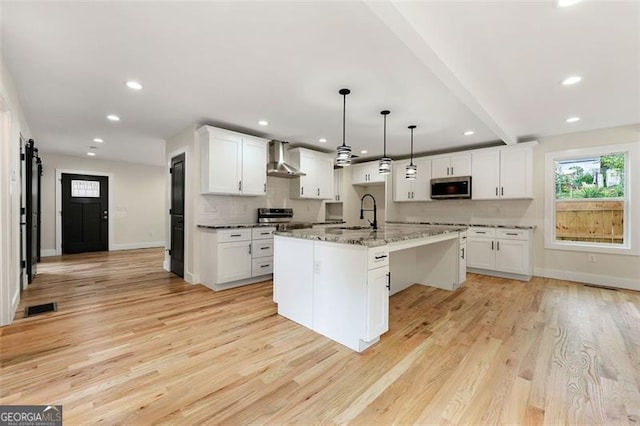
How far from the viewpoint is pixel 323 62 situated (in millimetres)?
2432

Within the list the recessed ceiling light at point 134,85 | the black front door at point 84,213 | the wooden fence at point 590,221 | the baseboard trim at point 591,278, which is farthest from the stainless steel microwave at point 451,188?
the black front door at point 84,213

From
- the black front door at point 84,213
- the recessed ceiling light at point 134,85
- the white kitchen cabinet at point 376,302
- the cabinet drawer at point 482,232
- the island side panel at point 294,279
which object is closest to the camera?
the white kitchen cabinet at point 376,302

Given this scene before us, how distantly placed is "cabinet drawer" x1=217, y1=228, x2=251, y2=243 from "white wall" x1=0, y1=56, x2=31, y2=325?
2015 mm

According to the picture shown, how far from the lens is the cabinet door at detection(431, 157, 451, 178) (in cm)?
556

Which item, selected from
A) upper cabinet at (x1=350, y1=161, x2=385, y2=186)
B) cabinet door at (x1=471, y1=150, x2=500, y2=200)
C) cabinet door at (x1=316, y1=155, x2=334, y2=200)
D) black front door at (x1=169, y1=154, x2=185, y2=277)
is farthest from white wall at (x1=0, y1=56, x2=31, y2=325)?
cabinet door at (x1=471, y1=150, x2=500, y2=200)

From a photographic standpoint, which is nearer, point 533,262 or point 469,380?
point 469,380

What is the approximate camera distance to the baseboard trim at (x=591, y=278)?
409 cm

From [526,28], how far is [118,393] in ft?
12.0

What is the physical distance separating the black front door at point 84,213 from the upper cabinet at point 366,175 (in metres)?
6.41

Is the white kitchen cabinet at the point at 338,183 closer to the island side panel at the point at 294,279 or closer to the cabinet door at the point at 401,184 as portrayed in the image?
the cabinet door at the point at 401,184

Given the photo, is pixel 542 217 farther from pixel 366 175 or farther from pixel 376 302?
pixel 376 302

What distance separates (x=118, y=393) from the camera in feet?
5.69

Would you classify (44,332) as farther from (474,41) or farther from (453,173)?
(453,173)

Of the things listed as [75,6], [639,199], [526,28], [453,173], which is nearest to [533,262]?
[639,199]
